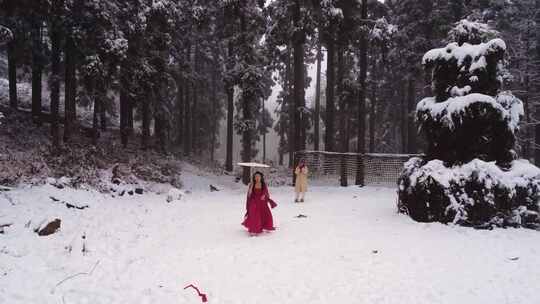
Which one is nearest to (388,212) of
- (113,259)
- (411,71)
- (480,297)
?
(480,297)

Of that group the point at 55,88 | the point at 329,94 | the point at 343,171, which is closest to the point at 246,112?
the point at 329,94

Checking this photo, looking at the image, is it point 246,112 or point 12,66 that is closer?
point 246,112

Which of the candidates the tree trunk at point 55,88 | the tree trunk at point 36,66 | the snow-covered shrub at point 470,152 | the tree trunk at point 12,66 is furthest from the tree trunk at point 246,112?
the tree trunk at point 12,66

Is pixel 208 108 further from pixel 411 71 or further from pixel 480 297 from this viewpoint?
pixel 480 297

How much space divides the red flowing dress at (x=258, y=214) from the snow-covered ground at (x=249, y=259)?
0.31 metres

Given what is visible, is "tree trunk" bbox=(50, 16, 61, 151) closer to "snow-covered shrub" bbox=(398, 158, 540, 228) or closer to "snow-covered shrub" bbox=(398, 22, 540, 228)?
"snow-covered shrub" bbox=(398, 22, 540, 228)

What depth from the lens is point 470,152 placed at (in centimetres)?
1036

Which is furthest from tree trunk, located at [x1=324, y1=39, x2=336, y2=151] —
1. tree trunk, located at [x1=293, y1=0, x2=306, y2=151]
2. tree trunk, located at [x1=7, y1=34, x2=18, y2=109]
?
tree trunk, located at [x1=7, y1=34, x2=18, y2=109]

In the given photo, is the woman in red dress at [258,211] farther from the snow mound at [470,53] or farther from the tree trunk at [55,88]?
the tree trunk at [55,88]

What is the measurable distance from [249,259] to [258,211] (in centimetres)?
226

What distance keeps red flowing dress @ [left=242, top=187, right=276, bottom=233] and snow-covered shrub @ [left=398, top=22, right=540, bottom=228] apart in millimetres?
3945

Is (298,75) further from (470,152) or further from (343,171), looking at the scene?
(470,152)

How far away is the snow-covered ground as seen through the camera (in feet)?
18.8

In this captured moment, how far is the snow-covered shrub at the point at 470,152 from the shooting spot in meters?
9.34
